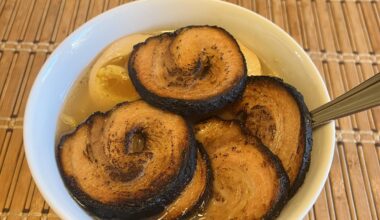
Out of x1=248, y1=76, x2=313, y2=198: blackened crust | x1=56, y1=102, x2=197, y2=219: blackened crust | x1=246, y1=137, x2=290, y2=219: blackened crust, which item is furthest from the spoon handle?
x1=56, y1=102, x2=197, y2=219: blackened crust

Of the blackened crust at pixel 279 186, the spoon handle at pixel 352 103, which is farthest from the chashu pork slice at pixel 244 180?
the spoon handle at pixel 352 103

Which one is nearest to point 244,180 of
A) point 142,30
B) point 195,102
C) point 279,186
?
point 279,186

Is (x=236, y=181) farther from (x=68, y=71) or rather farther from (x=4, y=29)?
(x=4, y=29)

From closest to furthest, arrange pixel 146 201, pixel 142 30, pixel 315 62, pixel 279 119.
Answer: pixel 146 201
pixel 279 119
pixel 142 30
pixel 315 62

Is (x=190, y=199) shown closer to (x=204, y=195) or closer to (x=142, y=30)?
(x=204, y=195)

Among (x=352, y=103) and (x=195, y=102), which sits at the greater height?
(x=352, y=103)

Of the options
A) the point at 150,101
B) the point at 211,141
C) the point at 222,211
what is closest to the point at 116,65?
the point at 150,101

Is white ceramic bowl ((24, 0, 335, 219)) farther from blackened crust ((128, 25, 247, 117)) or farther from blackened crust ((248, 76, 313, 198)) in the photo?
blackened crust ((128, 25, 247, 117))

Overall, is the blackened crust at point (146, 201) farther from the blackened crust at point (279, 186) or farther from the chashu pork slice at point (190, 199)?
the blackened crust at point (279, 186)
